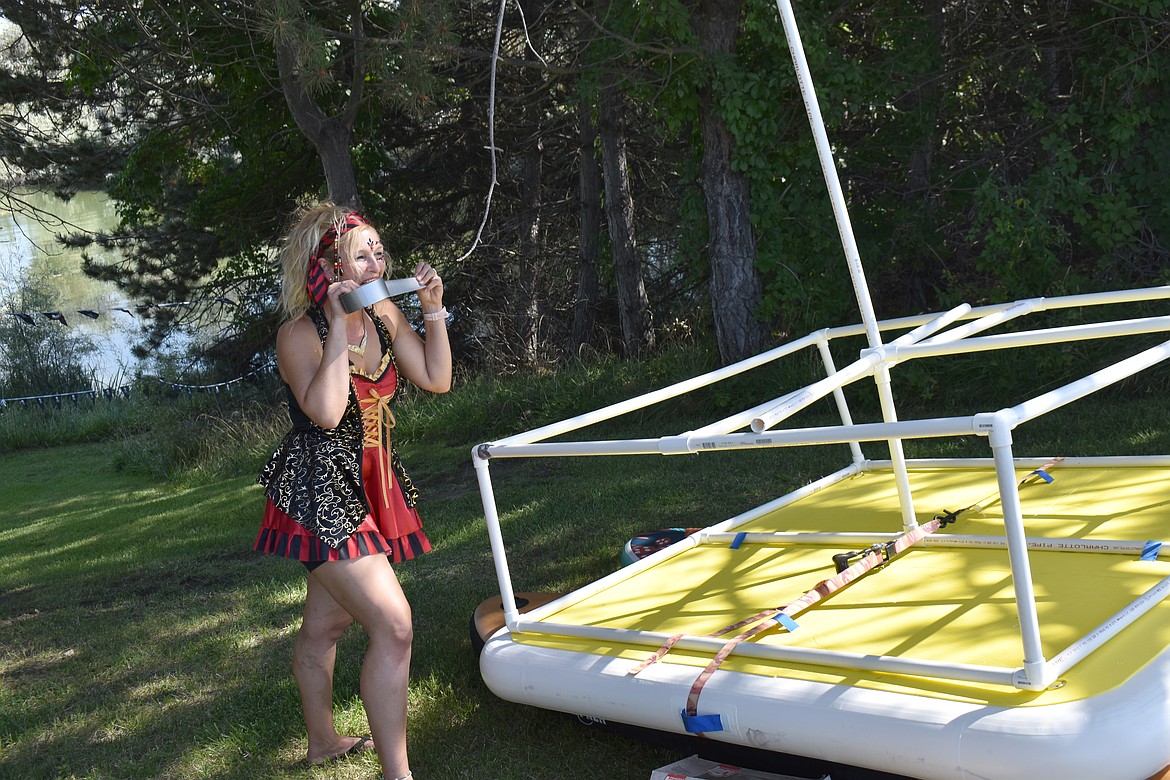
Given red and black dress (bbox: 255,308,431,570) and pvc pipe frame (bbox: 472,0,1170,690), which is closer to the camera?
pvc pipe frame (bbox: 472,0,1170,690)

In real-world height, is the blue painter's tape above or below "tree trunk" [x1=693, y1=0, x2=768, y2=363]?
below

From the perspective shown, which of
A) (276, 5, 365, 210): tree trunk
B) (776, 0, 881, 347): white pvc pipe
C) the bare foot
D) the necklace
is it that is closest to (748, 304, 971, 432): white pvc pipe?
(776, 0, 881, 347): white pvc pipe

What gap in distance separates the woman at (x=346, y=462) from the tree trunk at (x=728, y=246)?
5.96 m

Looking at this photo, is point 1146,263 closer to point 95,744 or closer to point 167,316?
point 95,744

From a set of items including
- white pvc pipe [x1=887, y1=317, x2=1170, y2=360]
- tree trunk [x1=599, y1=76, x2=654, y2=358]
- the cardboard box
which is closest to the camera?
the cardboard box

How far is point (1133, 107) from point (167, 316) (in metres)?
12.1

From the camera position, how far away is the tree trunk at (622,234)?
1132 cm

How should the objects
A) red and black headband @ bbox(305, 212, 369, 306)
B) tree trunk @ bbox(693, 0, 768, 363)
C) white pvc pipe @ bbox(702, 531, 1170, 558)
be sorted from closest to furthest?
red and black headband @ bbox(305, 212, 369, 306) → white pvc pipe @ bbox(702, 531, 1170, 558) → tree trunk @ bbox(693, 0, 768, 363)

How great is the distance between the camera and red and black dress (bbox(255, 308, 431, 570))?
9.95ft

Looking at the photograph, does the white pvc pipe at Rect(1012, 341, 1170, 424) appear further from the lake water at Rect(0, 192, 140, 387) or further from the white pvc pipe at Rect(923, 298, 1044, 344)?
the lake water at Rect(0, 192, 140, 387)

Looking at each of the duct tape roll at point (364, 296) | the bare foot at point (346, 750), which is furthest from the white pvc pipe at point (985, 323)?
the bare foot at point (346, 750)

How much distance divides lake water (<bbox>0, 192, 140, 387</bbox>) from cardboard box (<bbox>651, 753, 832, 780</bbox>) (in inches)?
477

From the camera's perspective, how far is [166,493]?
32.1 feet

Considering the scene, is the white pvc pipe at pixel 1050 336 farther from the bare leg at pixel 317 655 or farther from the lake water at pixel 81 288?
the lake water at pixel 81 288
